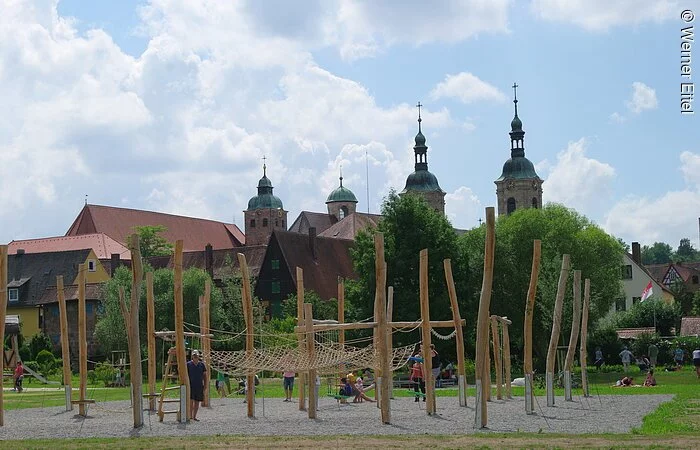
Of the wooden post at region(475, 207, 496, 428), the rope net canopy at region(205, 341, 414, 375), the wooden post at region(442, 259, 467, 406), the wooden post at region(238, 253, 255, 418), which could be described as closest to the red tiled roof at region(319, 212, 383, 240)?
the wooden post at region(442, 259, 467, 406)

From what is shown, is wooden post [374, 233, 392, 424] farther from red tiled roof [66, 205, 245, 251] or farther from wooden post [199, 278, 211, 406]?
red tiled roof [66, 205, 245, 251]

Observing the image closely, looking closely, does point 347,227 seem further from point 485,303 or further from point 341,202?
point 485,303

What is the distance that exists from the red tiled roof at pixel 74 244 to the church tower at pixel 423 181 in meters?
45.8

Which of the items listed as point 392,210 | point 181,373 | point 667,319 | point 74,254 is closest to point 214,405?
point 181,373

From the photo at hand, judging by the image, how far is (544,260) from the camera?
67.4 m

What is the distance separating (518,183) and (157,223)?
4318 cm

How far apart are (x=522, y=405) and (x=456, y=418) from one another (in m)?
4.83

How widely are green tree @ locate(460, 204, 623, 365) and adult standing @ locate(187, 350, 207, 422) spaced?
34332 millimetres

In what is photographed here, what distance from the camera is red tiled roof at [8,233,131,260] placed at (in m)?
110

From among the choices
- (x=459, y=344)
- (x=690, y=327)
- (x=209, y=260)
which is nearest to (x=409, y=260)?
(x=690, y=327)

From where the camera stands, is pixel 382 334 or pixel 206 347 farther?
pixel 206 347

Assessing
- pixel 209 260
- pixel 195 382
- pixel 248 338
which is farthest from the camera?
pixel 209 260

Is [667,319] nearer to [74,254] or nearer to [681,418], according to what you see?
[74,254]

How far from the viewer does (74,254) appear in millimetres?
91188
